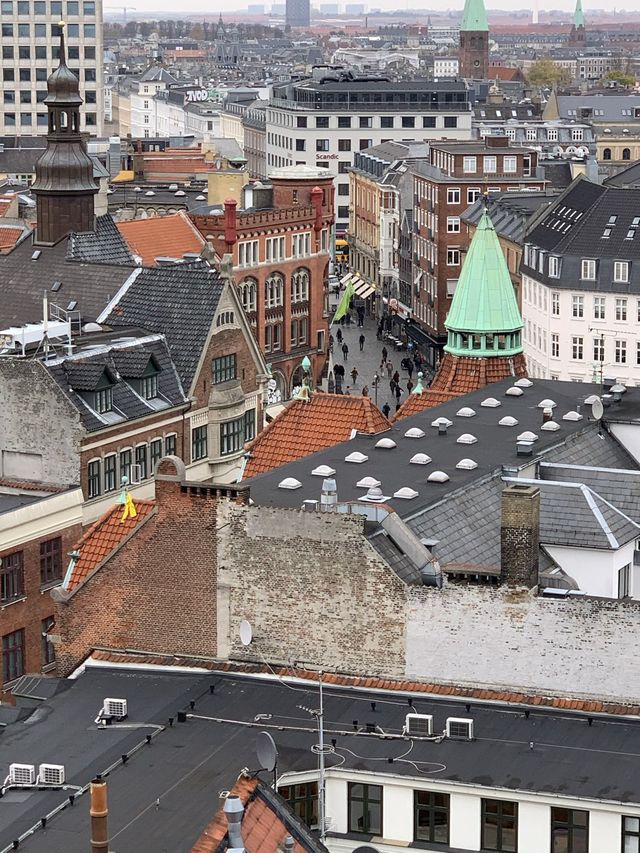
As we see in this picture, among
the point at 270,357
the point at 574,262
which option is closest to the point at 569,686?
the point at 270,357

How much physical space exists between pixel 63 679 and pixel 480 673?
12706 mm

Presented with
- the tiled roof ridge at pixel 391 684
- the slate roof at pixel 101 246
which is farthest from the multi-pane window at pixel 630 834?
the slate roof at pixel 101 246

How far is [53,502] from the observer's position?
87.9 m

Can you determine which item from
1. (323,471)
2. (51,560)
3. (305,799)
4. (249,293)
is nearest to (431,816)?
(305,799)

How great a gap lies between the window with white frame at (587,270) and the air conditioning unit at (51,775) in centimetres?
11014

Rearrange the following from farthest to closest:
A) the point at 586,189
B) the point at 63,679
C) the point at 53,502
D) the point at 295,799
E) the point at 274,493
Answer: the point at 586,189
the point at 53,502
the point at 274,493
the point at 63,679
the point at 295,799

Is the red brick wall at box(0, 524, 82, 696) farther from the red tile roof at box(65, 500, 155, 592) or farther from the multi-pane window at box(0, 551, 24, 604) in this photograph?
the red tile roof at box(65, 500, 155, 592)

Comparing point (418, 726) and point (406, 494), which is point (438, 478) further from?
point (418, 726)

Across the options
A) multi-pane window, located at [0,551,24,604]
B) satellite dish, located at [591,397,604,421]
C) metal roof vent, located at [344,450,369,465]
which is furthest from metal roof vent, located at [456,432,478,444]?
multi-pane window, located at [0,551,24,604]

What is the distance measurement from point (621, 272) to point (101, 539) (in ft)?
310

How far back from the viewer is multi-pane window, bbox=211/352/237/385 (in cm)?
10012

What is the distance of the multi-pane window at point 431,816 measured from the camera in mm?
61469

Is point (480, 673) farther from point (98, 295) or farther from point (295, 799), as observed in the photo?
point (98, 295)

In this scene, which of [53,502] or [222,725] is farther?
[53,502]
